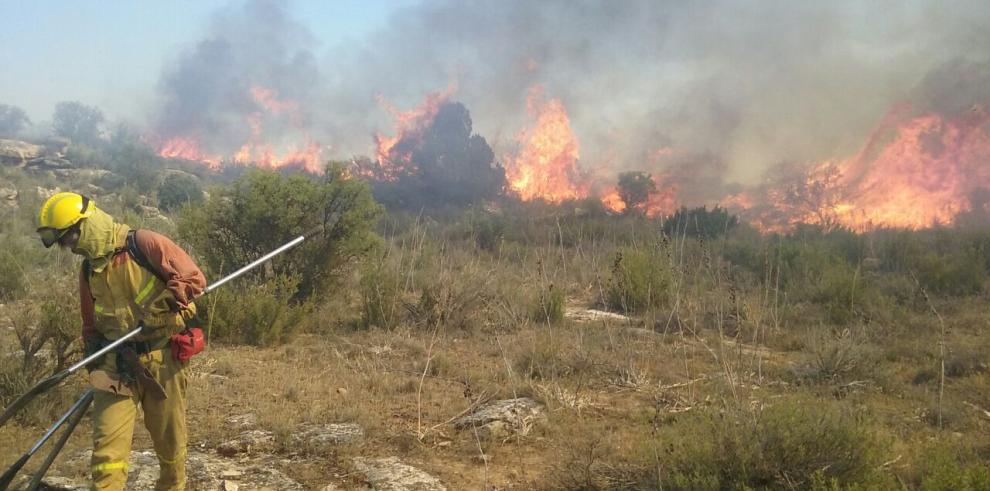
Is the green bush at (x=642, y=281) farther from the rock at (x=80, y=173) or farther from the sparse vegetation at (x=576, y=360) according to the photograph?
the rock at (x=80, y=173)

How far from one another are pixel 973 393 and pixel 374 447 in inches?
238

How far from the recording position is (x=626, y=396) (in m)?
6.26

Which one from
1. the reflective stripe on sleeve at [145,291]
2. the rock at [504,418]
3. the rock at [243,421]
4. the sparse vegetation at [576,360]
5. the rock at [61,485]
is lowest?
the rock at [61,485]

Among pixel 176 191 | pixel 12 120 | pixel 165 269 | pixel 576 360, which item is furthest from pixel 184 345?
pixel 12 120

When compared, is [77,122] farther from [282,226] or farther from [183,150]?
[282,226]

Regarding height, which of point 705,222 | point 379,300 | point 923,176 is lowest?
point 379,300

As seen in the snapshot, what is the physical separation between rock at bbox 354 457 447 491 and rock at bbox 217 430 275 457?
884 mm

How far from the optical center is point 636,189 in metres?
27.6

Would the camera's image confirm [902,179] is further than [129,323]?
Yes

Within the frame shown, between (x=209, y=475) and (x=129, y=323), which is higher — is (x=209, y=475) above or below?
below

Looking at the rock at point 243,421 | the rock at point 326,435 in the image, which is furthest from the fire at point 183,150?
the rock at point 326,435

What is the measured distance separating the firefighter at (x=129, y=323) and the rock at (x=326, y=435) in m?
1.38

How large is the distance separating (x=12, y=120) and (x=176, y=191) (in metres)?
33.4

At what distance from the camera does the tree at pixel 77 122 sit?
41.3 metres
